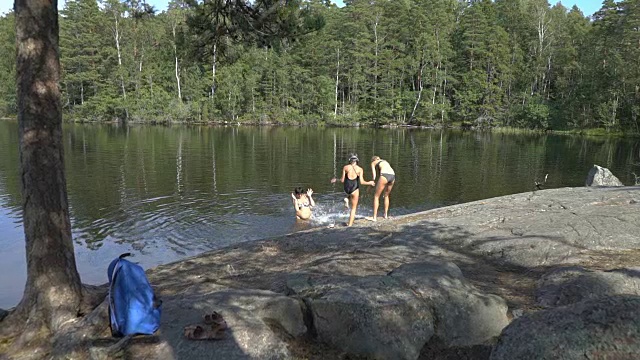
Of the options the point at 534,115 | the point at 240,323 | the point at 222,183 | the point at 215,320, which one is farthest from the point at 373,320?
the point at 534,115

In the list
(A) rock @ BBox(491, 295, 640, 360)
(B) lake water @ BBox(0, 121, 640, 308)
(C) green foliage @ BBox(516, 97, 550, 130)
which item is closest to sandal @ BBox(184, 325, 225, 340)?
(A) rock @ BBox(491, 295, 640, 360)

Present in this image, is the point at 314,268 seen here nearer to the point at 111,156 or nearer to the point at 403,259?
the point at 403,259

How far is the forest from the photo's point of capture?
6425 centimetres

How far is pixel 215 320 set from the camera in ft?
13.1

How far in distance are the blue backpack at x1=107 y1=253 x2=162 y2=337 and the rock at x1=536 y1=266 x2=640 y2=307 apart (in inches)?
164

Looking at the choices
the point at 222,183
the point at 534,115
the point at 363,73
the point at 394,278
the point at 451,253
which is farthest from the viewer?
the point at 363,73

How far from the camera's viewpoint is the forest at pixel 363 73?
2530 inches

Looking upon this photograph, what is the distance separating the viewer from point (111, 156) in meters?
28.5

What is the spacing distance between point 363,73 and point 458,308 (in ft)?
220

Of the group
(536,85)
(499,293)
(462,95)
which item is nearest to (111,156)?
(499,293)

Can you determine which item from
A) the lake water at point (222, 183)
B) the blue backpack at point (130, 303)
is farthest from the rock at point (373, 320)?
the lake water at point (222, 183)

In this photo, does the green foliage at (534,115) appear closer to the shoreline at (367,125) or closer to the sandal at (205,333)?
the shoreline at (367,125)

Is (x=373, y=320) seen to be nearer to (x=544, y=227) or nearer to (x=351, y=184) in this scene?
(x=544, y=227)

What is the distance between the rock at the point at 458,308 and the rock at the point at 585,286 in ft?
2.58
